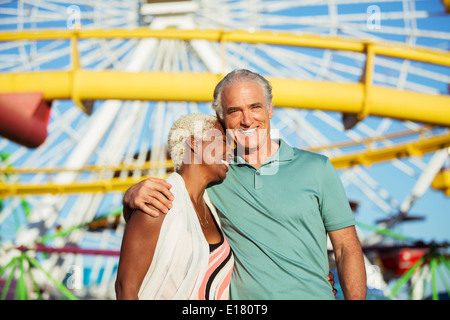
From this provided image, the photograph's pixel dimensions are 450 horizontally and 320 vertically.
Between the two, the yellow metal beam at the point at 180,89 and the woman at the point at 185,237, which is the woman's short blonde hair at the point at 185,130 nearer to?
the woman at the point at 185,237

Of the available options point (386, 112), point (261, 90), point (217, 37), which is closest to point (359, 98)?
point (386, 112)

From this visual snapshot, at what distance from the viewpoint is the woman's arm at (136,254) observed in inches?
53.9

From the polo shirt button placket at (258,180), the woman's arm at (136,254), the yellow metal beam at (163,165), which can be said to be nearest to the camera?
the woman's arm at (136,254)

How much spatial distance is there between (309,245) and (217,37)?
3.16 meters

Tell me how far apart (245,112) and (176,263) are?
59cm

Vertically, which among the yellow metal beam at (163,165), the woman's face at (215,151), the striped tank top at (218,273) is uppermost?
the yellow metal beam at (163,165)

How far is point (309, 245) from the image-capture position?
1.58 m

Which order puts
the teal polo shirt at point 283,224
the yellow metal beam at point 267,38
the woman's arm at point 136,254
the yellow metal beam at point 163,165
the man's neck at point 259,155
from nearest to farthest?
the woman's arm at point 136,254
the teal polo shirt at point 283,224
the man's neck at point 259,155
the yellow metal beam at point 267,38
the yellow metal beam at point 163,165

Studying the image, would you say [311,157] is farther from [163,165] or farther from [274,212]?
[163,165]

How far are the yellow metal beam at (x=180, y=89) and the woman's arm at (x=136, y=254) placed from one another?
3093 mm

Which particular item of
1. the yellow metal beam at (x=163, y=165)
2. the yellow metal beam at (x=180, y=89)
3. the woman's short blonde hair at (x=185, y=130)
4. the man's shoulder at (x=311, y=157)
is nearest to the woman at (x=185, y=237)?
the woman's short blonde hair at (x=185, y=130)

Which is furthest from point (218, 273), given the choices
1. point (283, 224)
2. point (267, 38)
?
point (267, 38)

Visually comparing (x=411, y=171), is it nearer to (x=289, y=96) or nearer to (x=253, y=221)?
(x=289, y=96)

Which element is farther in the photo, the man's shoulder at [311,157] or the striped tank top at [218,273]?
the man's shoulder at [311,157]
